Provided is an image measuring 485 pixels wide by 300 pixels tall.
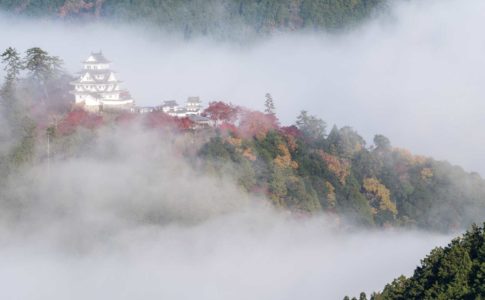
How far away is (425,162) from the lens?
274ft

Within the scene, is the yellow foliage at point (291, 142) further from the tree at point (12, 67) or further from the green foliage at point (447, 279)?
the green foliage at point (447, 279)

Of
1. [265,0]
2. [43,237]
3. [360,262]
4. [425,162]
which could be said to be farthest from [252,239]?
[265,0]

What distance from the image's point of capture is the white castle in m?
71.4

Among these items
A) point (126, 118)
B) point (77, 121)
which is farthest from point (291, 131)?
point (77, 121)

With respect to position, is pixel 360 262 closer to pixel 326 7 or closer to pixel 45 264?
pixel 45 264

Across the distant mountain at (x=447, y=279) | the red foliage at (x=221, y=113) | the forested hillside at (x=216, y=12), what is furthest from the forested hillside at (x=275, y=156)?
the forested hillside at (x=216, y=12)

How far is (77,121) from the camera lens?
68.5 meters

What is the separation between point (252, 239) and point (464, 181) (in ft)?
66.9

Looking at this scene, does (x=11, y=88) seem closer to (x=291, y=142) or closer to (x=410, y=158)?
(x=291, y=142)

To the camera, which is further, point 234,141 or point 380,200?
point 380,200

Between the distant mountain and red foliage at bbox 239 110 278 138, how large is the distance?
3402 cm

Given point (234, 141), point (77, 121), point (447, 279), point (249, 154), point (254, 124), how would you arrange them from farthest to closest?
point (254, 124)
point (249, 154)
point (234, 141)
point (77, 121)
point (447, 279)

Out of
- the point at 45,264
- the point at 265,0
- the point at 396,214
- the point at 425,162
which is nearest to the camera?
the point at 45,264

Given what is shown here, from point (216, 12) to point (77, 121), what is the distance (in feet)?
348
